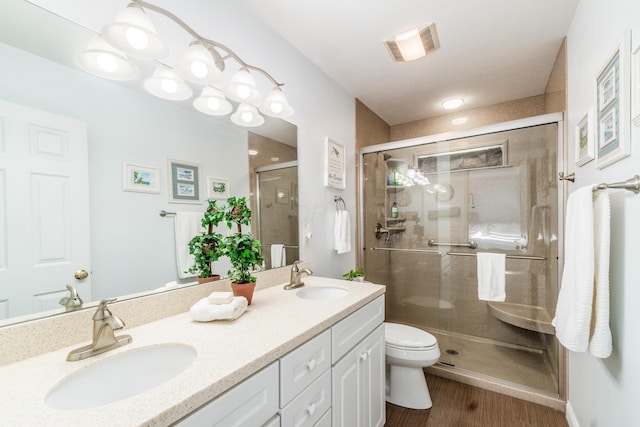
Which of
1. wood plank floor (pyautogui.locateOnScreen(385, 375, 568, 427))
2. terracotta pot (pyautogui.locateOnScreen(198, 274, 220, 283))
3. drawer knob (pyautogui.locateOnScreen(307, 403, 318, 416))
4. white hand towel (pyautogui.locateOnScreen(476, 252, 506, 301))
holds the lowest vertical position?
wood plank floor (pyautogui.locateOnScreen(385, 375, 568, 427))

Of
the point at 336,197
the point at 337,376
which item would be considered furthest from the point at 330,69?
the point at 337,376

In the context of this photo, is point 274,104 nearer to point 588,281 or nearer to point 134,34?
point 134,34

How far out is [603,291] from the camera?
0.93 m

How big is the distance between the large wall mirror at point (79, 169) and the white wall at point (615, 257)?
158cm

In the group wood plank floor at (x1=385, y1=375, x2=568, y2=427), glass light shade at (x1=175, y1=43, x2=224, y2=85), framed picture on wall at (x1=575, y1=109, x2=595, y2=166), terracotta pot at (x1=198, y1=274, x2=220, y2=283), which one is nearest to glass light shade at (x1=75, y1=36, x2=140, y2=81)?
glass light shade at (x1=175, y1=43, x2=224, y2=85)

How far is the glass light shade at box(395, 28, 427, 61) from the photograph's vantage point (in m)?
1.70

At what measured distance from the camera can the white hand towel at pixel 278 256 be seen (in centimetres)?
165

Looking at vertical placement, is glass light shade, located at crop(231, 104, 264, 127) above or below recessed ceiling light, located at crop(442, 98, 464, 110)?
below

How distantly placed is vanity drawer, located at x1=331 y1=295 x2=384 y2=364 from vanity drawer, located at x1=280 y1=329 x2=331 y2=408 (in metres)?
0.05

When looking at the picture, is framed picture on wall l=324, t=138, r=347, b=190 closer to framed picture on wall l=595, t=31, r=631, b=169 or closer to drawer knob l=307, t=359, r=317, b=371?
drawer knob l=307, t=359, r=317, b=371

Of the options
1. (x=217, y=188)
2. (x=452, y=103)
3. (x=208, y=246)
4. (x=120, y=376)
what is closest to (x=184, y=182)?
(x=217, y=188)

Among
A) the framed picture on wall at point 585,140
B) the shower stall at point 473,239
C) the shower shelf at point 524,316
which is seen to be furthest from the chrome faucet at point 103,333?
the shower shelf at point 524,316

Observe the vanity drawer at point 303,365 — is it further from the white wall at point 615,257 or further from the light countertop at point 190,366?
the white wall at point 615,257

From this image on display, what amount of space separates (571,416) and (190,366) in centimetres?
216
